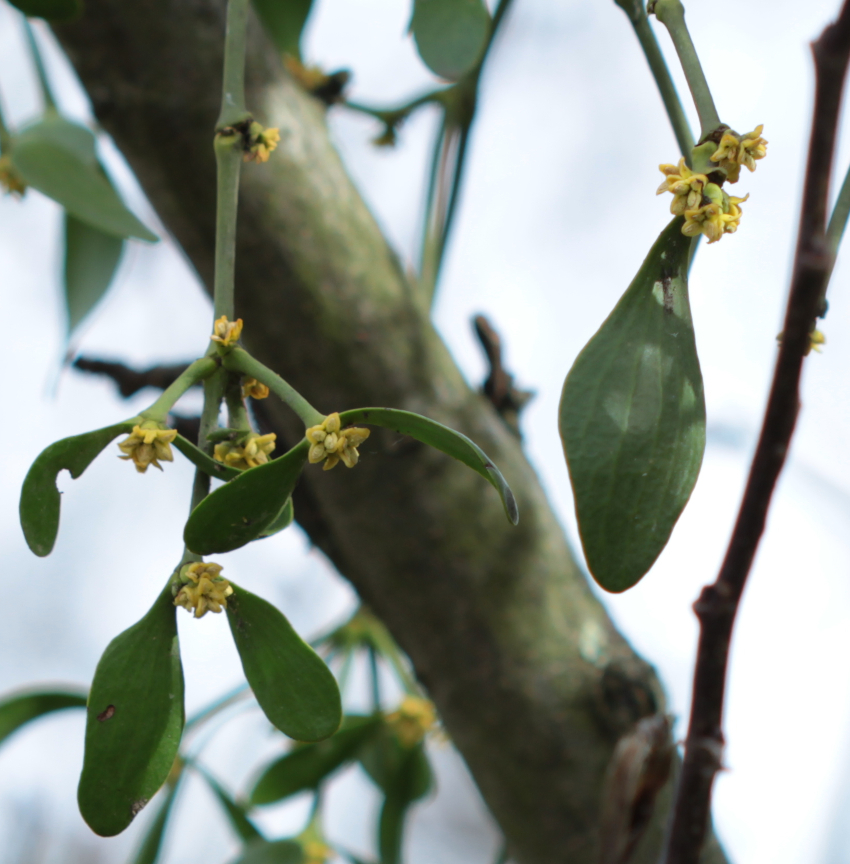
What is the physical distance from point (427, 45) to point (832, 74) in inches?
7.0

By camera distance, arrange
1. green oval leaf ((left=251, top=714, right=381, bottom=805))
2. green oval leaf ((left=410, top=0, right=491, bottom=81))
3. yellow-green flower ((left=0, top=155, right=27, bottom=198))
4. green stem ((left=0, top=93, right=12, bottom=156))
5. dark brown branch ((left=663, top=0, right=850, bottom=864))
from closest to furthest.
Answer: dark brown branch ((left=663, top=0, right=850, bottom=864)), green oval leaf ((left=410, top=0, right=491, bottom=81)), green stem ((left=0, top=93, right=12, bottom=156)), yellow-green flower ((left=0, top=155, right=27, bottom=198)), green oval leaf ((left=251, top=714, right=381, bottom=805))

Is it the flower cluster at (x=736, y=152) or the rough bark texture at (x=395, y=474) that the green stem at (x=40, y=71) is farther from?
the flower cluster at (x=736, y=152)

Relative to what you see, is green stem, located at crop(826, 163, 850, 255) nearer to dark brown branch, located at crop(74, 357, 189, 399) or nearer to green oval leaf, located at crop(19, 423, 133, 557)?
green oval leaf, located at crop(19, 423, 133, 557)

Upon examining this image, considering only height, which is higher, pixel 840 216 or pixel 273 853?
pixel 840 216

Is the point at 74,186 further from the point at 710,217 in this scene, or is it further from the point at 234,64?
the point at 710,217

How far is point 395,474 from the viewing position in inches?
22.6

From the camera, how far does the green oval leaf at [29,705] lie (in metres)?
0.65

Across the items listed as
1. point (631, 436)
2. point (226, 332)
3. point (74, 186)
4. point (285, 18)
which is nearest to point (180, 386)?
point (226, 332)

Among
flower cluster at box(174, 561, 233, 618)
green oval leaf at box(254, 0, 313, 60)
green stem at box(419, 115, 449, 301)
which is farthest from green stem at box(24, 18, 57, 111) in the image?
flower cluster at box(174, 561, 233, 618)

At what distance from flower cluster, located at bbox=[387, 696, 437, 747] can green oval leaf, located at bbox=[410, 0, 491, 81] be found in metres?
0.57

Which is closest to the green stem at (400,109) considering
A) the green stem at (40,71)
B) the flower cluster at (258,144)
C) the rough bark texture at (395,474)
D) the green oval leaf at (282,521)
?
the rough bark texture at (395,474)

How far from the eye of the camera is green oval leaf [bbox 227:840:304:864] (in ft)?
2.09

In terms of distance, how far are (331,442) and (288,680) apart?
0.22 feet

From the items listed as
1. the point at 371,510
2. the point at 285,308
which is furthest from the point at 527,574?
the point at 285,308
